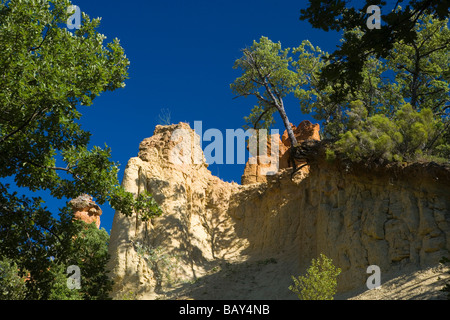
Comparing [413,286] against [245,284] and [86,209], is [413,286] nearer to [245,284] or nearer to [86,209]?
[245,284]

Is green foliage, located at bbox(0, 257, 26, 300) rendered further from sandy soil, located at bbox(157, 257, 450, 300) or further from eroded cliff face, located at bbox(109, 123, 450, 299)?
sandy soil, located at bbox(157, 257, 450, 300)

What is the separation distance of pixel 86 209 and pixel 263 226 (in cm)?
1799

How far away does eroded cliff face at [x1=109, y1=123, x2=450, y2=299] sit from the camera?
17.9 meters

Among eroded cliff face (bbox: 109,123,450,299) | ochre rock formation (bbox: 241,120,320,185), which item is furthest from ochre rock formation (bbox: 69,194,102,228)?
ochre rock formation (bbox: 241,120,320,185)

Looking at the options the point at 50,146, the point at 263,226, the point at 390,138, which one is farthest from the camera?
the point at 263,226

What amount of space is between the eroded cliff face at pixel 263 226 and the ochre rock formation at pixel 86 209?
12822mm

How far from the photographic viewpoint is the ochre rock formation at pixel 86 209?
38156 mm

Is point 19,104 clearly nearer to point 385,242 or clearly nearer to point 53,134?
→ point 53,134

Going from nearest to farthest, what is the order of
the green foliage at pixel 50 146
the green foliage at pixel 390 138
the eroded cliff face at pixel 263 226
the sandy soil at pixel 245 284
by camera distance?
the green foliage at pixel 50 146 < the eroded cliff face at pixel 263 226 < the green foliage at pixel 390 138 < the sandy soil at pixel 245 284

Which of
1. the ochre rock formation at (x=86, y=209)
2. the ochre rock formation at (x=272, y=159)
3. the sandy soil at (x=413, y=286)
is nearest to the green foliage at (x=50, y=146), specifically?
the sandy soil at (x=413, y=286)

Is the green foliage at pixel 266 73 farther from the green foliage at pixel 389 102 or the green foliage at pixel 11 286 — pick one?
the green foliage at pixel 11 286

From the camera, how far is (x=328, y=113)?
30703 millimetres

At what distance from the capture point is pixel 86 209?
38938 mm

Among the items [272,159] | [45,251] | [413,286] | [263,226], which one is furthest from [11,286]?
[272,159]
